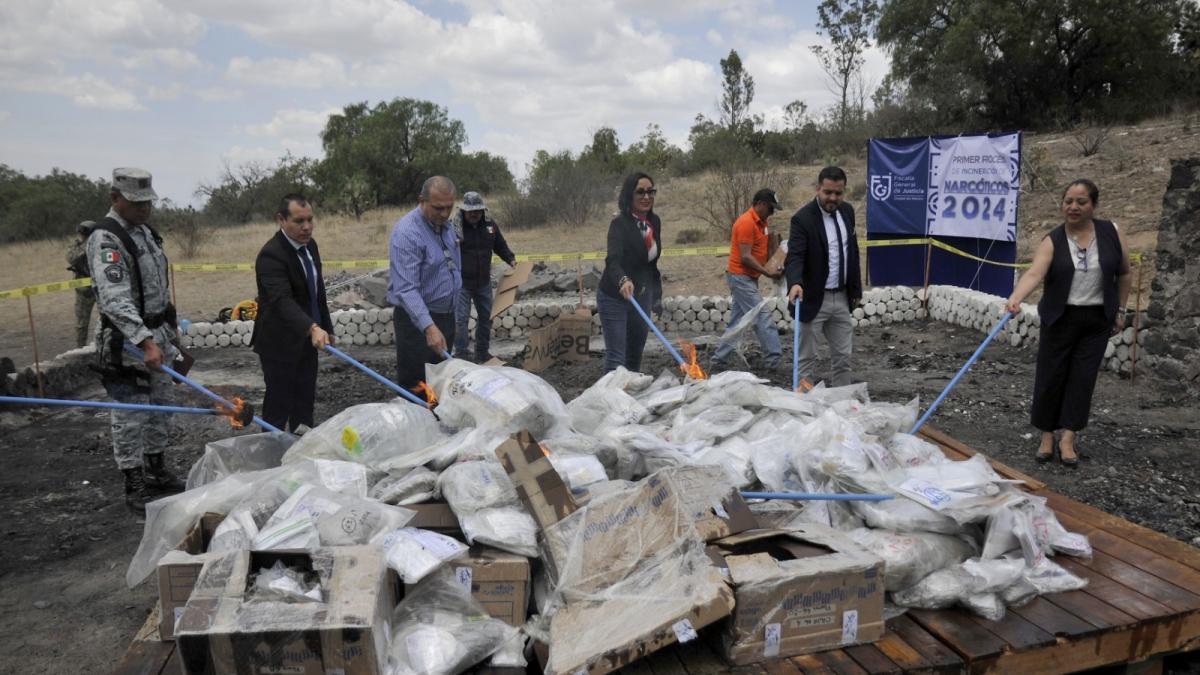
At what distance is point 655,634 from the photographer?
7.61 feet

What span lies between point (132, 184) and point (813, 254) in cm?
384

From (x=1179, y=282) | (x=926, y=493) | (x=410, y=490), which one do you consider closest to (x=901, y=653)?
(x=926, y=493)

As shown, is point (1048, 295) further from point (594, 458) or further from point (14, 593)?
point (14, 593)

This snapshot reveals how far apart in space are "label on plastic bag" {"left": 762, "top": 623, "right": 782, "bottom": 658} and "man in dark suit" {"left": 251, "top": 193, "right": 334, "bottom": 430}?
2606 millimetres

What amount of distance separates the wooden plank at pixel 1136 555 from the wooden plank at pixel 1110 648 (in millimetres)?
195

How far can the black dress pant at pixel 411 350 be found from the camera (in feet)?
15.8

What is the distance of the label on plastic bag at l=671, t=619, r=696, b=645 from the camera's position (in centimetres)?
232

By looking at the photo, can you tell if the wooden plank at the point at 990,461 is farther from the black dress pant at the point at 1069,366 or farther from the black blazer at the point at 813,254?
the black blazer at the point at 813,254

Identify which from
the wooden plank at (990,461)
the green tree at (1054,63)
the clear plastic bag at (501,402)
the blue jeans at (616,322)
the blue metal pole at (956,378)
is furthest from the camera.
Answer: the green tree at (1054,63)

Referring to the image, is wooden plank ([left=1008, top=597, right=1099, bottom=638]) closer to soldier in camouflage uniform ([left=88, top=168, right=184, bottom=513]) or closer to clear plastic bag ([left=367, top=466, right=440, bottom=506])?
clear plastic bag ([left=367, top=466, right=440, bottom=506])

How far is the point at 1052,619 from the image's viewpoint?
2605mm

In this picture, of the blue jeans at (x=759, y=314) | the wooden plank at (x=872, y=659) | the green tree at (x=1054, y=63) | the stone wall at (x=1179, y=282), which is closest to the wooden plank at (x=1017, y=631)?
the wooden plank at (x=872, y=659)

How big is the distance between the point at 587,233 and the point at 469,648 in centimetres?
1639

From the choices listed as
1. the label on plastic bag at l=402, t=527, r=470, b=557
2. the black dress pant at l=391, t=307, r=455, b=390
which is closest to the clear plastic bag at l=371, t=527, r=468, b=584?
the label on plastic bag at l=402, t=527, r=470, b=557
